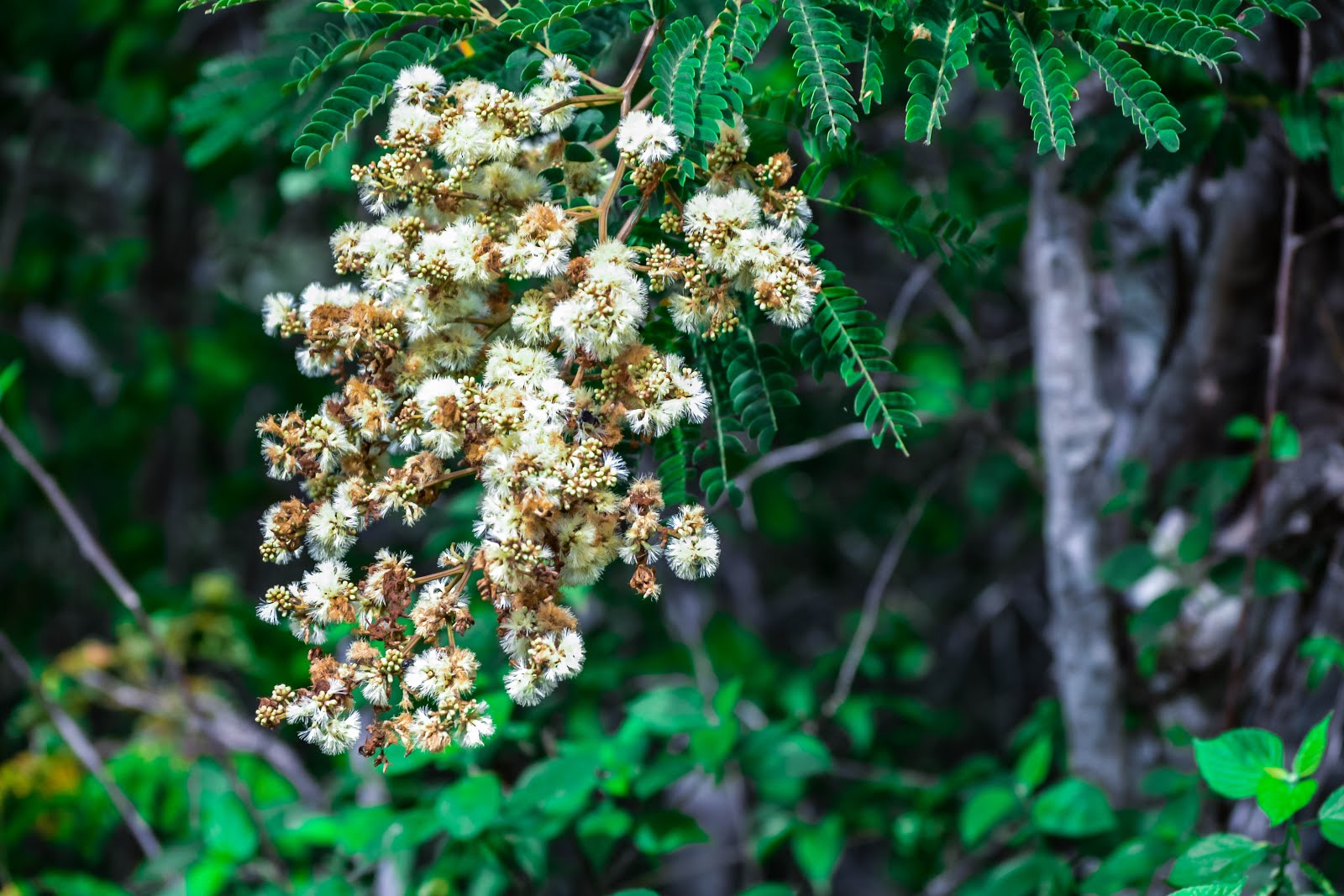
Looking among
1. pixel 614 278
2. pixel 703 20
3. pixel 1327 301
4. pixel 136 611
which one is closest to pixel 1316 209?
pixel 1327 301

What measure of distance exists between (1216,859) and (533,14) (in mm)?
1212

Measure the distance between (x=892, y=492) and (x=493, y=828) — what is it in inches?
75.3

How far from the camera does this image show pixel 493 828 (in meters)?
1.50

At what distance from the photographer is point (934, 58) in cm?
106

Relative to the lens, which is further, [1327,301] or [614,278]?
[1327,301]

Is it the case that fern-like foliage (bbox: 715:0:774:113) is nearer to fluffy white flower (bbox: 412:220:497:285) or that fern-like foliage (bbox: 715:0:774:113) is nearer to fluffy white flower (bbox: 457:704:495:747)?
fluffy white flower (bbox: 412:220:497:285)

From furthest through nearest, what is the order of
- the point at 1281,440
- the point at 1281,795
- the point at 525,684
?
1. the point at 1281,440
2. the point at 1281,795
3. the point at 525,684

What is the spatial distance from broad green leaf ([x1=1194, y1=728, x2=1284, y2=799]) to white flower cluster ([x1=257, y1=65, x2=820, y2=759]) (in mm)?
711

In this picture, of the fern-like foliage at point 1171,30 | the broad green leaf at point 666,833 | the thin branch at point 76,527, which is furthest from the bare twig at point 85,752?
the fern-like foliage at point 1171,30

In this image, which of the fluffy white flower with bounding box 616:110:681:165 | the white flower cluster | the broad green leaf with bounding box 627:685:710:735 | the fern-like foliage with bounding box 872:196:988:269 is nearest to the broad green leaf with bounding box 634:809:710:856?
the broad green leaf with bounding box 627:685:710:735

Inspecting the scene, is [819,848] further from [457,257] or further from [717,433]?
[457,257]

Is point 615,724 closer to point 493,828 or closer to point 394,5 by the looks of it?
point 493,828

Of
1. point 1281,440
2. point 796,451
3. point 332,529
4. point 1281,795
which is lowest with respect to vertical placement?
point 1281,795

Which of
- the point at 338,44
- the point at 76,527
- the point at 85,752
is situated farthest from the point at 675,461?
the point at 85,752
